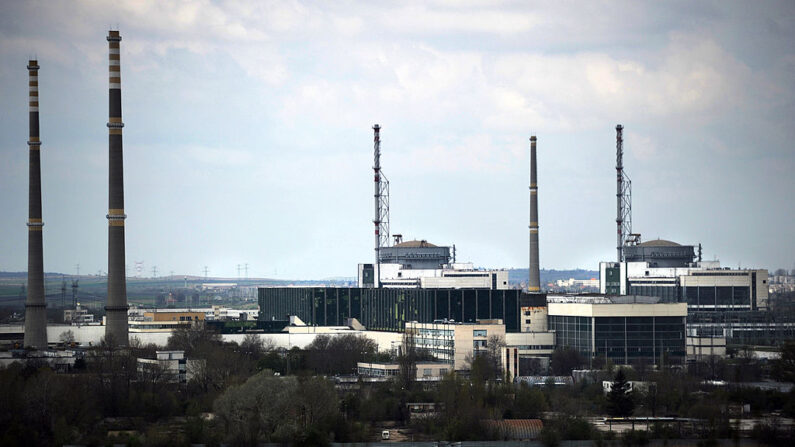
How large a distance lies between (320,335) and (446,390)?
103 feet

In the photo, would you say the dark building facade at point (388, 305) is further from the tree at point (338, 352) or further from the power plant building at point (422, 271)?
the power plant building at point (422, 271)

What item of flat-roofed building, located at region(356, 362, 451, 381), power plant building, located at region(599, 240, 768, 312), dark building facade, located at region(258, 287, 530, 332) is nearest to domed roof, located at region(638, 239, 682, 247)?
power plant building, located at region(599, 240, 768, 312)

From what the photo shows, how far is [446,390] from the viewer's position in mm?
58156

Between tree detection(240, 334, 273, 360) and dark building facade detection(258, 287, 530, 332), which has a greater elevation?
dark building facade detection(258, 287, 530, 332)

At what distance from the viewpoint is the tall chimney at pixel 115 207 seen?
73.1 metres

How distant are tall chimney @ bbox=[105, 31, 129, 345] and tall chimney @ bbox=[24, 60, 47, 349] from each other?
758 cm

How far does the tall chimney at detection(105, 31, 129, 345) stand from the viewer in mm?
73125

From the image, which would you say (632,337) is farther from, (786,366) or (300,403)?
(300,403)

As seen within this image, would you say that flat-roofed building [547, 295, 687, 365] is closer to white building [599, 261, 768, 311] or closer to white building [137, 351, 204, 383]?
white building [137, 351, 204, 383]

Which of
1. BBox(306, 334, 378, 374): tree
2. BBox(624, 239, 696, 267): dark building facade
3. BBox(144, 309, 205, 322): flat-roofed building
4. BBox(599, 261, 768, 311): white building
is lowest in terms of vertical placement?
BBox(306, 334, 378, 374): tree

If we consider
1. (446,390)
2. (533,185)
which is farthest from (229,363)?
(533,185)

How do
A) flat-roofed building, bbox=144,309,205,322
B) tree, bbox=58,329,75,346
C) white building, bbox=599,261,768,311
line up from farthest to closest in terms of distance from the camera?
white building, bbox=599,261,768,311 < flat-roofed building, bbox=144,309,205,322 < tree, bbox=58,329,75,346

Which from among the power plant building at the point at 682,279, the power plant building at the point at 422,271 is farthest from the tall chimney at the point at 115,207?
the power plant building at the point at 682,279

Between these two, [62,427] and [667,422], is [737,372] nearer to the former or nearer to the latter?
[667,422]
